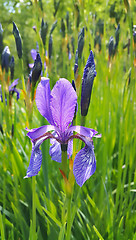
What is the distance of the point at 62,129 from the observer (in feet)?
1.99

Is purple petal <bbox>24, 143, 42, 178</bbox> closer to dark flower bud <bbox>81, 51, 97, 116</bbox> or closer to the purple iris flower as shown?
the purple iris flower

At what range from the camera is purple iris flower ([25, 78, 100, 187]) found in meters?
0.54

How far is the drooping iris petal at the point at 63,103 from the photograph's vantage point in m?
0.57

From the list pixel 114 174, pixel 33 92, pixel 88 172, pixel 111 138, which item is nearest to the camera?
pixel 88 172

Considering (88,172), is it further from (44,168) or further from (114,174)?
(114,174)

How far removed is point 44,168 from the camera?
1010 mm

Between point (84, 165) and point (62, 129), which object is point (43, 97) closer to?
point (62, 129)

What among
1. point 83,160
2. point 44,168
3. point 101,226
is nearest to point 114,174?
point 101,226

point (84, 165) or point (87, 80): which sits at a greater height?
point (87, 80)

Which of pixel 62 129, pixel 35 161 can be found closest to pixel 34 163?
pixel 35 161

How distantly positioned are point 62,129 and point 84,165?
0.12 metres

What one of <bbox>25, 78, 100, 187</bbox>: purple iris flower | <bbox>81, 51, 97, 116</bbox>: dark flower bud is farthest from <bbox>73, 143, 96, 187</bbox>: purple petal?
<bbox>81, 51, 97, 116</bbox>: dark flower bud

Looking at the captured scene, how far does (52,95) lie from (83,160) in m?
0.17

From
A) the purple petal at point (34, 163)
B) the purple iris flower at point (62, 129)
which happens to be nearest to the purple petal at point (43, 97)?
the purple iris flower at point (62, 129)
